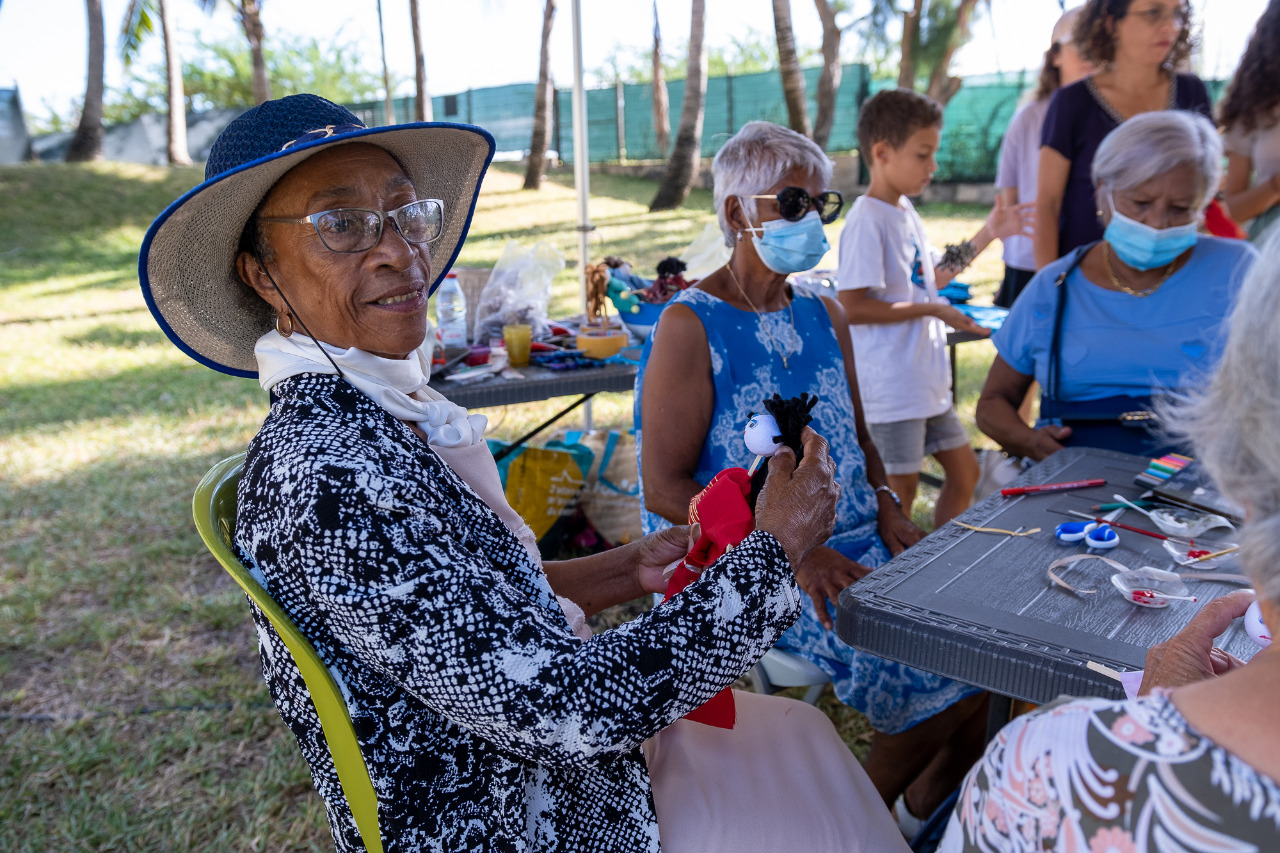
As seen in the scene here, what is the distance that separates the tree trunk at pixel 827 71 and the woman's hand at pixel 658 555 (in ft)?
51.8

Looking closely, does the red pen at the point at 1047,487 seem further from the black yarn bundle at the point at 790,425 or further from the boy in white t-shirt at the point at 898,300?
the boy in white t-shirt at the point at 898,300

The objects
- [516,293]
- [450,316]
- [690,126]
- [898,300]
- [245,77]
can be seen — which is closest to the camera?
[898,300]

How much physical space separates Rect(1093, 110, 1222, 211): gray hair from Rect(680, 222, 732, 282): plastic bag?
1.71 m

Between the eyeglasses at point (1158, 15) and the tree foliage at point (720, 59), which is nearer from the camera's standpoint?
the eyeglasses at point (1158, 15)

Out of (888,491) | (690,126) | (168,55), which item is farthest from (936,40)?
(888,491)

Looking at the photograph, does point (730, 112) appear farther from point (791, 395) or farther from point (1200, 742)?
point (1200, 742)

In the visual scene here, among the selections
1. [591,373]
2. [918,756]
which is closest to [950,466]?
[591,373]

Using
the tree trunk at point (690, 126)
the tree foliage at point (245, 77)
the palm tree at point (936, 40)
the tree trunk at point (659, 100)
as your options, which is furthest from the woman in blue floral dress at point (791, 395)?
the tree foliage at point (245, 77)

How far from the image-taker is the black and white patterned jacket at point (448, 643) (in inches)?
42.4

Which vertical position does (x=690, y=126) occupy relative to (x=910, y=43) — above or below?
below

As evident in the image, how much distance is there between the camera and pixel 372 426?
128 cm

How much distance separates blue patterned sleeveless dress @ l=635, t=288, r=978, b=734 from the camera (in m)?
2.19

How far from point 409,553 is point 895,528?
65.8 inches

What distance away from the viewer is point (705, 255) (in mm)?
4426
